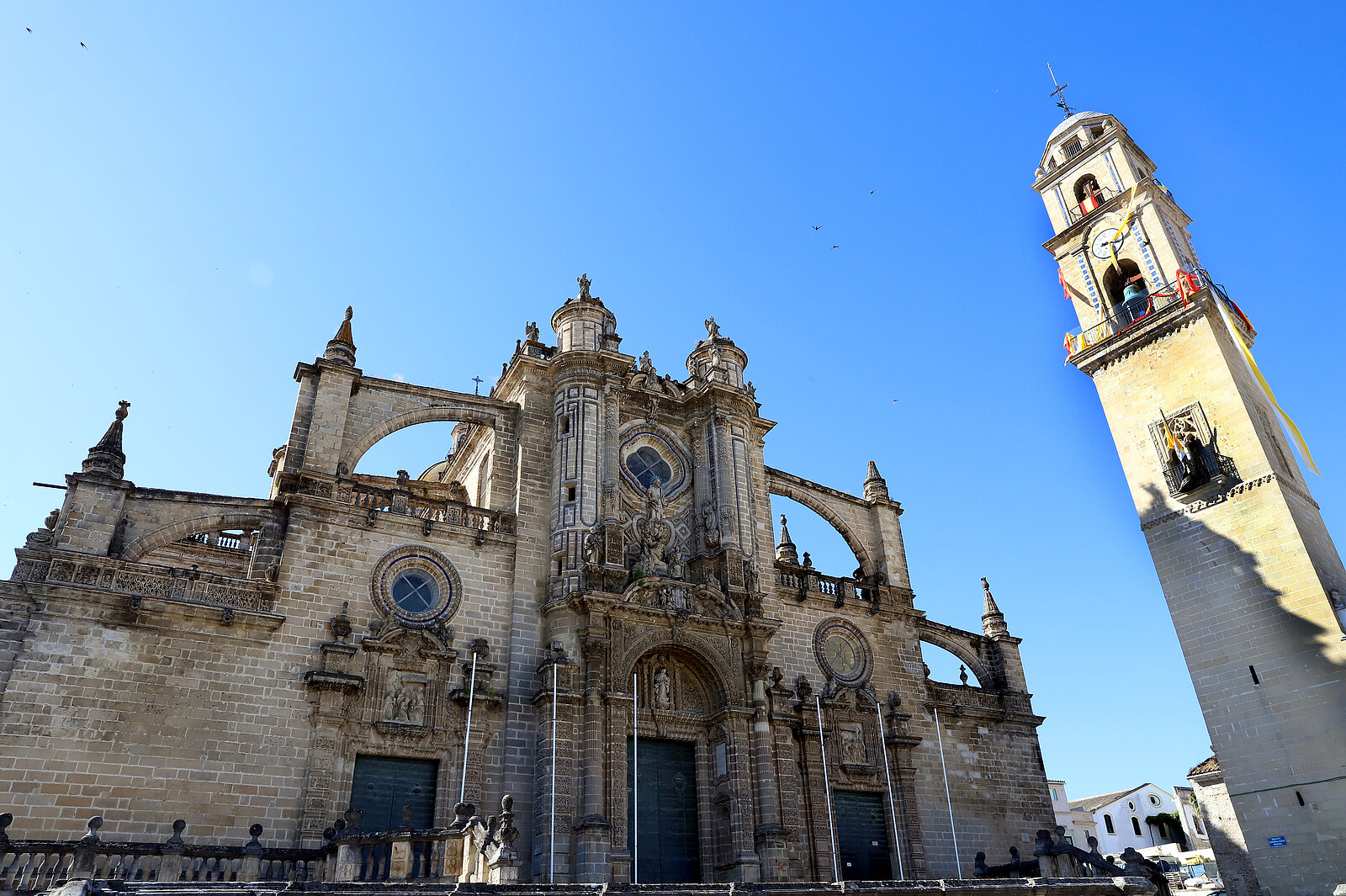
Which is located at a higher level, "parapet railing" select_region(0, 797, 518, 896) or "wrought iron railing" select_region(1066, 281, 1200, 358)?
"wrought iron railing" select_region(1066, 281, 1200, 358)

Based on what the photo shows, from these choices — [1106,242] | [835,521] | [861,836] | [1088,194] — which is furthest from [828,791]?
[1088,194]

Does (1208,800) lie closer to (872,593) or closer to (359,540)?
(872,593)

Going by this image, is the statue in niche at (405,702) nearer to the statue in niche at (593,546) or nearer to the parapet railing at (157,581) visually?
the parapet railing at (157,581)

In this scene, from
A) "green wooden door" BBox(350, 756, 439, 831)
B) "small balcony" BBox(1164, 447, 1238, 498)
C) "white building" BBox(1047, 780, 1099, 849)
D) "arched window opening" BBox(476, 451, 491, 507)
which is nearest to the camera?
"green wooden door" BBox(350, 756, 439, 831)

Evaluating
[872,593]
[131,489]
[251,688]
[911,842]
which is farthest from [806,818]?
[131,489]

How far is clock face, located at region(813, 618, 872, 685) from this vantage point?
24.3 m

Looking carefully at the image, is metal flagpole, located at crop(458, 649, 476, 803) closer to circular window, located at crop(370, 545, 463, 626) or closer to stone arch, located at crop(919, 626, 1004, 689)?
circular window, located at crop(370, 545, 463, 626)

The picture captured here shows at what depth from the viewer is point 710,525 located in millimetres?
23828

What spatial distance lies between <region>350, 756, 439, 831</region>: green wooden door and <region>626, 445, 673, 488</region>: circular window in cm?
939

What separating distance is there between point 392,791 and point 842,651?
42.0 ft

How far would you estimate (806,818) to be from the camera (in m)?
21.6

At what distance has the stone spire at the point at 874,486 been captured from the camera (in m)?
28.6

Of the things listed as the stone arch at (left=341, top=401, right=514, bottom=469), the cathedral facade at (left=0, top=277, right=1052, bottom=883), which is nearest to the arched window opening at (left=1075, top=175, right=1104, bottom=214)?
the cathedral facade at (left=0, top=277, right=1052, bottom=883)

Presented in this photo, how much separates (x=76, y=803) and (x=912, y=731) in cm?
1975
